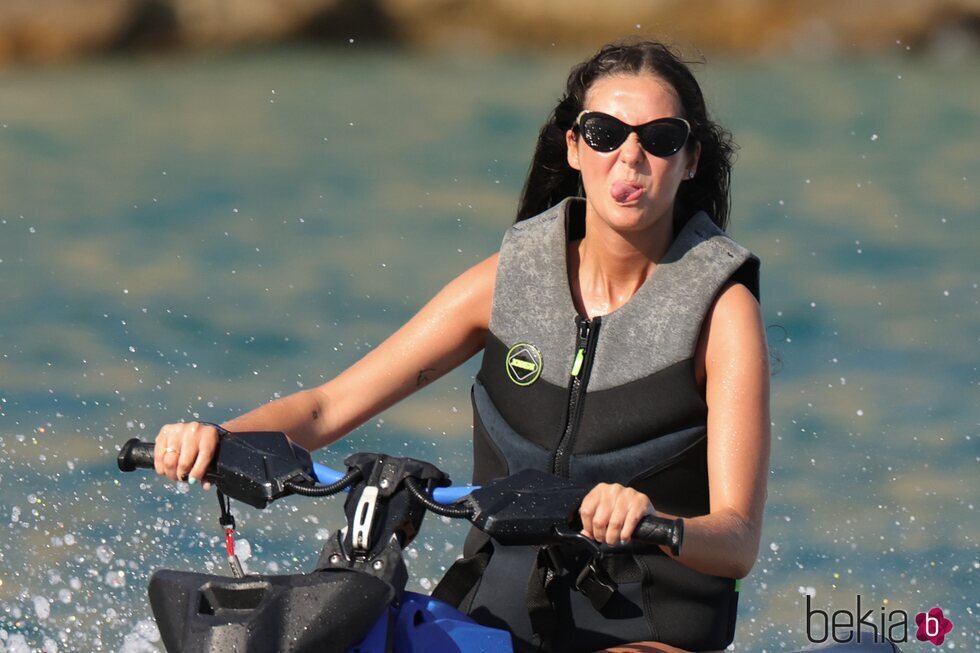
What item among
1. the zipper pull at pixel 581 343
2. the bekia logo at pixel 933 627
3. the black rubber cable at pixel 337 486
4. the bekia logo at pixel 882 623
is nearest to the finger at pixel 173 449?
the black rubber cable at pixel 337 486

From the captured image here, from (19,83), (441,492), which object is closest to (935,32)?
(19,83)

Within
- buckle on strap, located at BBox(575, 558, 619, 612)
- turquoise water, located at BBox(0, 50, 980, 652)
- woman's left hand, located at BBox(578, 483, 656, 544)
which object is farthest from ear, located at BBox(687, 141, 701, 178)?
turquoise water, located at BBox(0, 50, 980, 652)

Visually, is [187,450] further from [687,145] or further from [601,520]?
[687,145]

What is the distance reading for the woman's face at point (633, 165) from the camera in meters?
3.29

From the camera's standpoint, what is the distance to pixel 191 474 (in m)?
2.92

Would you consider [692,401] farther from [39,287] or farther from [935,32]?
[935,32]

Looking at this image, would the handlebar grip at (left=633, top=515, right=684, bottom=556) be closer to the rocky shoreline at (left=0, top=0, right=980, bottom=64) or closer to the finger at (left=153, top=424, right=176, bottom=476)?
the finger at (left=153, top=424, right=176, bottom=476)

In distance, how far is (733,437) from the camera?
318 centimetres

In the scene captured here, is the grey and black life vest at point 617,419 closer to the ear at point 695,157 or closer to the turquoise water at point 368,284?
the ear at point 695,157

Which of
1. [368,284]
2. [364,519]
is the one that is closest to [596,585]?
[364,519]

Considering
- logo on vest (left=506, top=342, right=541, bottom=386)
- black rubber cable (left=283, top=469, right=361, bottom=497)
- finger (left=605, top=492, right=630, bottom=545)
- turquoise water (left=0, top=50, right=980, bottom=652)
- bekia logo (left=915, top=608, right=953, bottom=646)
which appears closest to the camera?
finger (left=605, top=492, right=630, bottom=545)

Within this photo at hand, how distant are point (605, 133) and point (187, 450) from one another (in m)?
1.00

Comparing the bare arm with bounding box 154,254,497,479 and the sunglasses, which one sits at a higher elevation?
the sunglasses

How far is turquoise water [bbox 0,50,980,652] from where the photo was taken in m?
5.81
